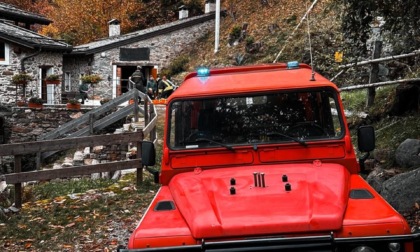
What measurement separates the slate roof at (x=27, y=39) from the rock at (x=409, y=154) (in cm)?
2247

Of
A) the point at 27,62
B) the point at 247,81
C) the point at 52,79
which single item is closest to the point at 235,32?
the point at 52,79

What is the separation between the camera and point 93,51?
35062 millimetres

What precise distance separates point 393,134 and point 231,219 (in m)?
8.09

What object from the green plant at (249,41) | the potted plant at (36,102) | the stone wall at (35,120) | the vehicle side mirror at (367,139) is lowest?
the stone wall at (35,120)

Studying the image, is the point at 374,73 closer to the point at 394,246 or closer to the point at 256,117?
the point at 256,117

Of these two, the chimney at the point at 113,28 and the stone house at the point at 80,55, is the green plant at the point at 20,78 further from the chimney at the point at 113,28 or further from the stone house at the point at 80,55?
the chimney at the point at 113,28

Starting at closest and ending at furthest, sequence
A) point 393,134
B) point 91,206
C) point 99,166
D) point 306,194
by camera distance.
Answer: point 306,194, point 91,206, point 99,166, point 393,134

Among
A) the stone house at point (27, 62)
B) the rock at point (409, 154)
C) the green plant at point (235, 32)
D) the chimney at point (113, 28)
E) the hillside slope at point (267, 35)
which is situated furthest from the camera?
the chimney at point (113, 28)

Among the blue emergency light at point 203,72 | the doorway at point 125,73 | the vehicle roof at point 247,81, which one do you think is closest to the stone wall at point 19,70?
the doorway at point 125,73

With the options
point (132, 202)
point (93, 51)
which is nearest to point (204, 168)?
point (132, 202)

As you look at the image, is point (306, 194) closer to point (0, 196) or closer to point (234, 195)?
point (234, 195)

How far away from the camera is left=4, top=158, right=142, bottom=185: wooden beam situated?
960 centimetres

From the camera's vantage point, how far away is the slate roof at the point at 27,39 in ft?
93.0

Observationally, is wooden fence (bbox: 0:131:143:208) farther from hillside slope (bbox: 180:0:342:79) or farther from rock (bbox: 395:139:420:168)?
hillside slope (bbox: 180:0:342:79)
